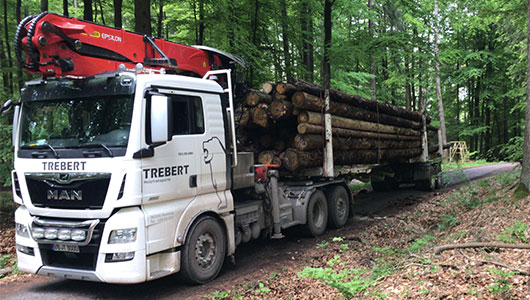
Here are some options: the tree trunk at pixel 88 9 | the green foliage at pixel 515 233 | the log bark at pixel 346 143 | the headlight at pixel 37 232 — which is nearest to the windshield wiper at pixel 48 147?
the headlight at pixel 37 232

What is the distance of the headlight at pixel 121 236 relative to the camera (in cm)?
472

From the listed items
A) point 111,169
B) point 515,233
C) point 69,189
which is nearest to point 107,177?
point 111,169

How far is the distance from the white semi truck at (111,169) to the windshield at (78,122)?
14 millimetres

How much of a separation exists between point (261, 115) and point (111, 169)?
14.1 feet

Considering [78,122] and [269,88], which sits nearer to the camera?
[78,122]

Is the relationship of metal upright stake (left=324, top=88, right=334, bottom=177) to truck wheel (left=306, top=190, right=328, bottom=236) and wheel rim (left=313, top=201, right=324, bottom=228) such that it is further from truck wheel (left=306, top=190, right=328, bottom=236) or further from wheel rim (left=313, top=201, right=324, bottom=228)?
wheel rim (left=313, top=201, right=324, bottom=228)

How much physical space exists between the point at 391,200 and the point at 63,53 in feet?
37.1

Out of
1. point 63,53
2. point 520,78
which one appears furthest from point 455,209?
point 520,78

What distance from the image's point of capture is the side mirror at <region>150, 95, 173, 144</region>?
4953 mm

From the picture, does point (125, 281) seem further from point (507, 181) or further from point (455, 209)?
point (507, 181)

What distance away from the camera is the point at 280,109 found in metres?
8.40

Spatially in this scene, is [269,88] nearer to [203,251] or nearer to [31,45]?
[203,251]

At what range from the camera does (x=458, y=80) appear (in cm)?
3469

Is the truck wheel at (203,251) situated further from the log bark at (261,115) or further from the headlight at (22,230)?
the log bark at (261,115)
